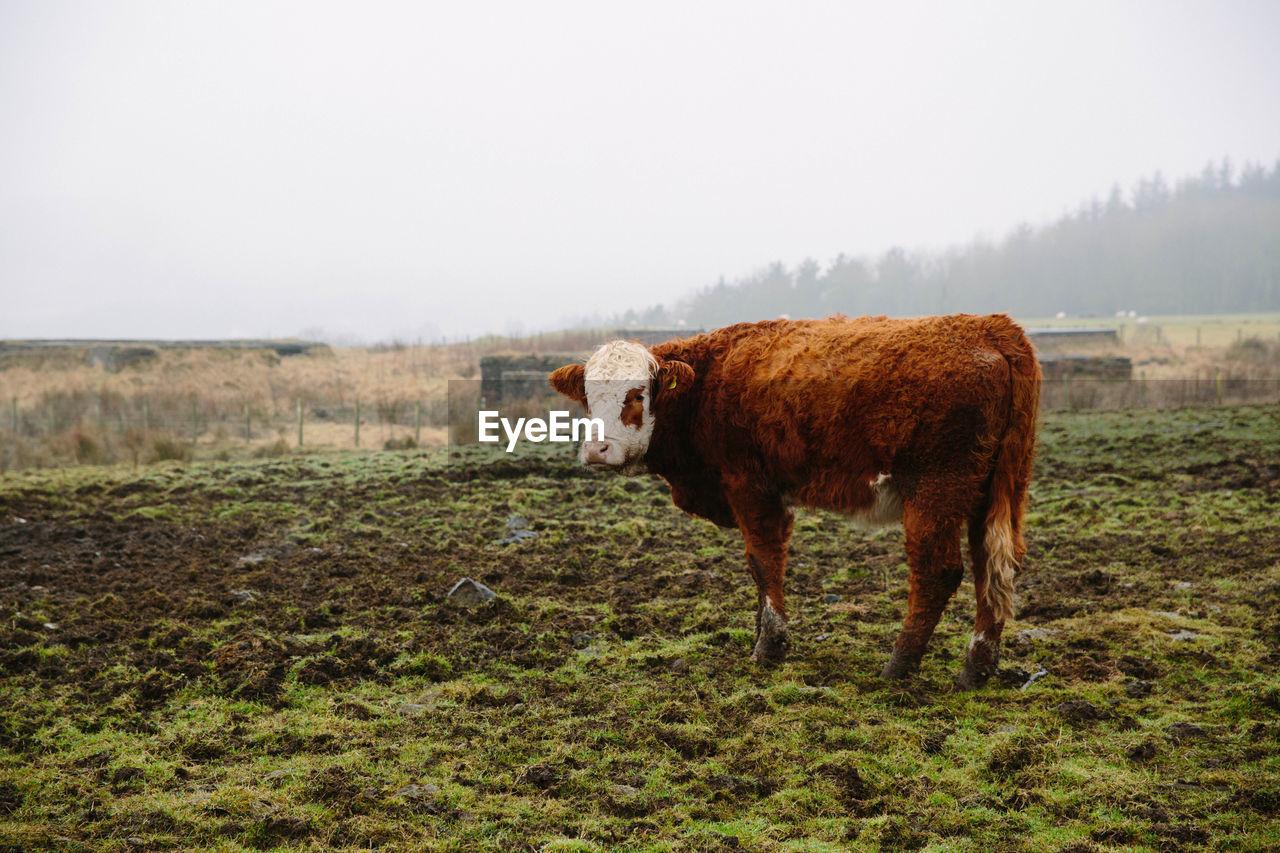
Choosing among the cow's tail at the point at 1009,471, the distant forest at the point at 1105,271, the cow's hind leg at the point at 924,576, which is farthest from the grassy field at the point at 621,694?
the distant forest at the point at 1105,271

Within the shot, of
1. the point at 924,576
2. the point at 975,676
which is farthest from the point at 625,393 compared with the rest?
the point at 975,676

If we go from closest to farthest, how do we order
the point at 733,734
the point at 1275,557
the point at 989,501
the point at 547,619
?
the point at 733,734 < the point at 989,501 < the point at 547,619 < the point at 1275,557

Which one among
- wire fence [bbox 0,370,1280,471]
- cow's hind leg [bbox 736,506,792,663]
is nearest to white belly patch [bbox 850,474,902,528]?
cow's hind leg [bbox 736,506,792,663]

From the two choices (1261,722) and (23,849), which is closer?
(23,849)

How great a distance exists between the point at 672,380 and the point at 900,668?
8.04 feet

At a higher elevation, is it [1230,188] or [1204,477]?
[1230,188]

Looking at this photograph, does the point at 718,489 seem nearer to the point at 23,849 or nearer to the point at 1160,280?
the point at 23,849

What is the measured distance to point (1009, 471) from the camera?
522 centimetres

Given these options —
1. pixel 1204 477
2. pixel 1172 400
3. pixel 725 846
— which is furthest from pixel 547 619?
pixel 1172 400

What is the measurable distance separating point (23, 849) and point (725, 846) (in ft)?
9.95

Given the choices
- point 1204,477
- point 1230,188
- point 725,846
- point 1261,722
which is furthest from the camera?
point 1230,188

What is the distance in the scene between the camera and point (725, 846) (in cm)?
364

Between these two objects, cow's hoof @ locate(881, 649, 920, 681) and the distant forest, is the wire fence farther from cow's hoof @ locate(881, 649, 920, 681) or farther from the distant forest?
the distant forest

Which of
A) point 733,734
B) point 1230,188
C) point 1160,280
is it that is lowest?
point 733,734
